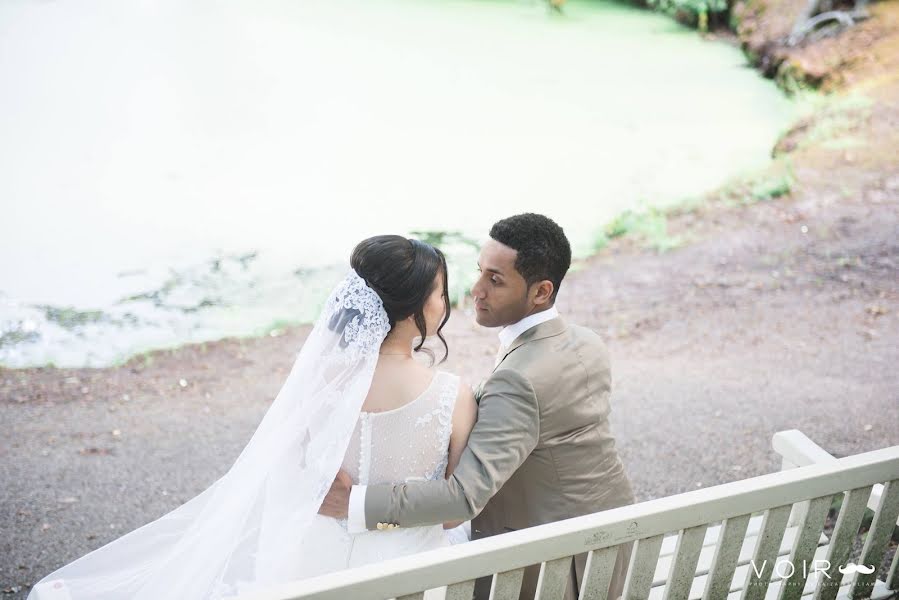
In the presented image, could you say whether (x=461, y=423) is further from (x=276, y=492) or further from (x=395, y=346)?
(x=276, y=492)

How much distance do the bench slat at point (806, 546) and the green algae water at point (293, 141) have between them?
3978 millimetres

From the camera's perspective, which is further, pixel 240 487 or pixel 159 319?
pixel 159 319

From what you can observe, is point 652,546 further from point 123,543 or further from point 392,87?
point 392,87

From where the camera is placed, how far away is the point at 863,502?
2.02 m

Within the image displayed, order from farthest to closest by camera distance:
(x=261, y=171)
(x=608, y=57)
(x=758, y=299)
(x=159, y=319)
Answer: (x=608, y=57) < (x=261, y=171) < (x=159, y=319) < (x=758, y=299)

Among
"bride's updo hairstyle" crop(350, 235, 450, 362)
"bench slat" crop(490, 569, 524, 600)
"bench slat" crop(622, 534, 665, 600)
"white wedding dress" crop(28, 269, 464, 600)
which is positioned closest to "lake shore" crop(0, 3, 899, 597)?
"white wedding dress" crop(28, 269, 464, 600)

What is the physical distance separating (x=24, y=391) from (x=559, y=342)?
12.1ft

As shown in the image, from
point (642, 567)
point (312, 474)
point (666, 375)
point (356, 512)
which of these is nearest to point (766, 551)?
point (642, 567)

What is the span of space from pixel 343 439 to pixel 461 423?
0.88ft

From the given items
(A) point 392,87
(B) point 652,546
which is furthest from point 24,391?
(A) point 392,87

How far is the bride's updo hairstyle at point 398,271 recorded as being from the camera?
1916 mm

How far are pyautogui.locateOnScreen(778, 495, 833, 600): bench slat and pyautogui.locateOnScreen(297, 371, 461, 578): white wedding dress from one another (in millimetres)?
841

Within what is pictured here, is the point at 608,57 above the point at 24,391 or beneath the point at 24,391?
above

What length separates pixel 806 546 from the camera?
203cm
